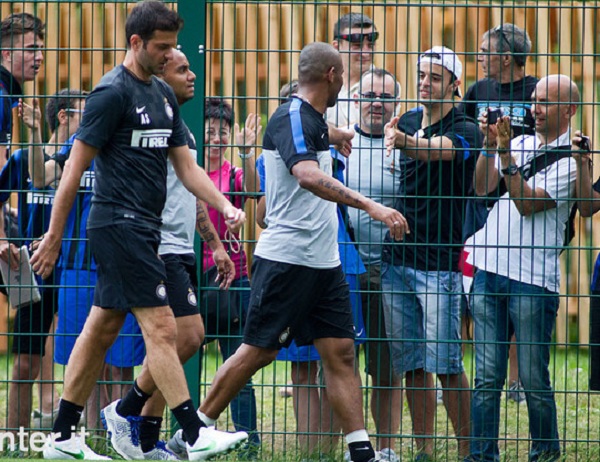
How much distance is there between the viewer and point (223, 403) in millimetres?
5785

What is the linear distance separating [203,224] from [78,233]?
2.66ft

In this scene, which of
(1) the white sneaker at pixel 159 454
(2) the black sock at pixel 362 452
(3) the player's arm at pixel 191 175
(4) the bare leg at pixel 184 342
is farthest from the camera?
(4) the bare leg at pixel 184 342

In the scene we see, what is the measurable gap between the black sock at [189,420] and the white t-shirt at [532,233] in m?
1.94

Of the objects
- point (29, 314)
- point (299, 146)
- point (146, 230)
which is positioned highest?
point (299, 146)

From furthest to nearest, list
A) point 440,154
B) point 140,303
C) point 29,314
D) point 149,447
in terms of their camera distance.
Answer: point 29,314
point 440,154
point 149,447
point 140,303

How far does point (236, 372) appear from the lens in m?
5.72

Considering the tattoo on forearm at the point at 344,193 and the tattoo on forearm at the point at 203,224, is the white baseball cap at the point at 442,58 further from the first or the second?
the tattoo on forearm at the point at 203,224

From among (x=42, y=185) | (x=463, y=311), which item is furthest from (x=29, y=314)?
(x=463, y=311)

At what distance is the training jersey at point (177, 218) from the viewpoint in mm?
6012

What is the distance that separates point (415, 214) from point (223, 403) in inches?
60.3

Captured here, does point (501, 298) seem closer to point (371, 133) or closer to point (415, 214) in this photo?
point (415, 214)

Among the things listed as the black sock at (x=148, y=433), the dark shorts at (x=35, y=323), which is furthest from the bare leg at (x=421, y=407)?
the dark shorts at (x=35, y=323)

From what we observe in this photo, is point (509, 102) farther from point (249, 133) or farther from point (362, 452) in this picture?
point (362, 452)

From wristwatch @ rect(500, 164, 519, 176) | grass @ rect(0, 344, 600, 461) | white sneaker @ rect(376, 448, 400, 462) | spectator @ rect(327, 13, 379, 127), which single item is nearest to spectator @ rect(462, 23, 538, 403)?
wristwatch @ rect(500, 164, 519, 176)
